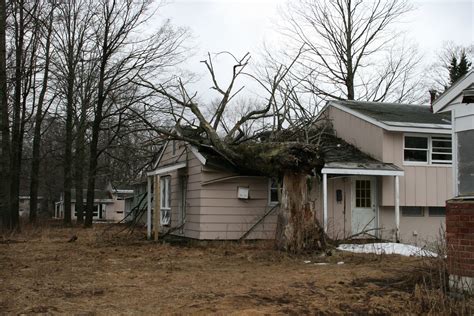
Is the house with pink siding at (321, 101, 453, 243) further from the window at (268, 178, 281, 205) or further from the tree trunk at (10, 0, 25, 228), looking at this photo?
the tree trunk at (10, 0, 25, 228)

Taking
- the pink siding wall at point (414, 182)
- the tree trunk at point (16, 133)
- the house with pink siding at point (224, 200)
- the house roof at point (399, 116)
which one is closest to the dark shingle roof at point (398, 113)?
the house roof at point (399, 116)

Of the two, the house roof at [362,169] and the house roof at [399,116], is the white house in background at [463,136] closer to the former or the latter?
the house roof at [362,169]

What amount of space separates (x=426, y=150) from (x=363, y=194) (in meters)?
2.63

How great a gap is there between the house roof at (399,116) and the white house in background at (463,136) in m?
7.82

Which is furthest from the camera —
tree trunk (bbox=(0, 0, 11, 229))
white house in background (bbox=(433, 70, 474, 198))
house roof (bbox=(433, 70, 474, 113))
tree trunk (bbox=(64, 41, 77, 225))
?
tree trunk (bbox=(64, 41, 77, 225))

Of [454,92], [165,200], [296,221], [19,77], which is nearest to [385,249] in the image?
[296,221]

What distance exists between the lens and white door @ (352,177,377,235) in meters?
17.4

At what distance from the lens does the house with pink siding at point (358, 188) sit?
16328mm

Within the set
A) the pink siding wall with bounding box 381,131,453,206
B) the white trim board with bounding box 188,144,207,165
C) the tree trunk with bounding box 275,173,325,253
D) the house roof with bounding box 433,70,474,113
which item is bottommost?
the tree trunk with bounding box 275,173,325,253

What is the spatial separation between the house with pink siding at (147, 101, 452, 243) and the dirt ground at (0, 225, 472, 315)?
8.00 ft

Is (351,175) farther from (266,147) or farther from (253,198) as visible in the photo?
(266,147)

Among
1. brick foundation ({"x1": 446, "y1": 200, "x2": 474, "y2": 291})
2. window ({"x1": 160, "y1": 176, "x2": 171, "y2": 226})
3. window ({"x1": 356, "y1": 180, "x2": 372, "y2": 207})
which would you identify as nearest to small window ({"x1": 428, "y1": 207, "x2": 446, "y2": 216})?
window ({"x1": 356, "y1": 180, "x2": 372, "y2": 207})

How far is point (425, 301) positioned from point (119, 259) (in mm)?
7923

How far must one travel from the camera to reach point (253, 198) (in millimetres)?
16672
